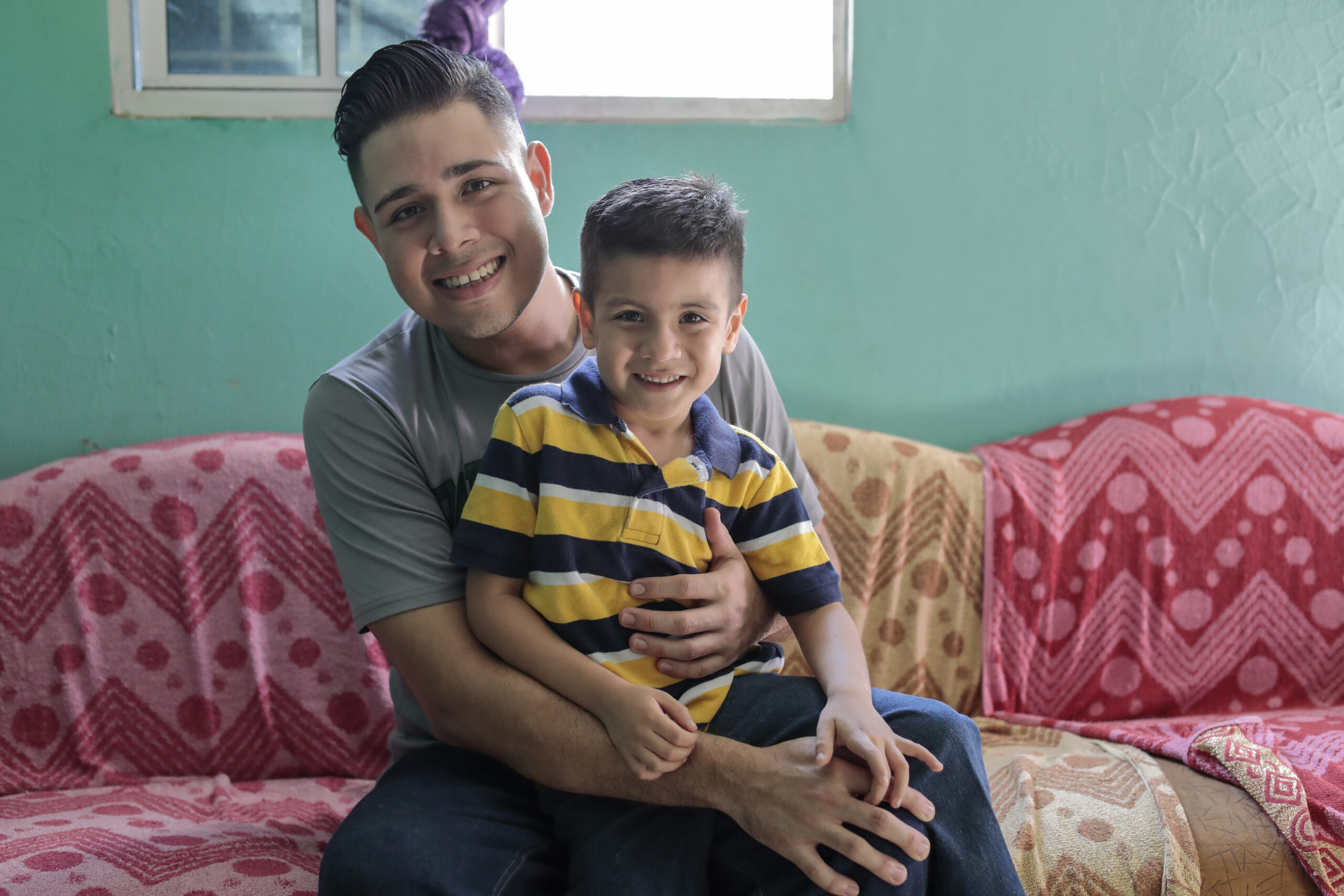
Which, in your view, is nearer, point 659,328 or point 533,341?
point 659,328

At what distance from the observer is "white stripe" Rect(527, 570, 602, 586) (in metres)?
1.10

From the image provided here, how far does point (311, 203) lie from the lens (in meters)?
2.08

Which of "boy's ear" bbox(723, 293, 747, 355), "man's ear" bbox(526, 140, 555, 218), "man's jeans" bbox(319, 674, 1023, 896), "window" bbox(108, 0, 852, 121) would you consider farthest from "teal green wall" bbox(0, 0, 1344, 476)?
"man's jeans" bbox(319, 674, 1023, 896)

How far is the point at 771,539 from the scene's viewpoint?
1202mm

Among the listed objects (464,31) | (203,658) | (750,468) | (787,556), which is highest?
(464,31)

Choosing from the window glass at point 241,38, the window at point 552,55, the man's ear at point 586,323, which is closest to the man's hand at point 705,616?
the man's ear at point 586,323

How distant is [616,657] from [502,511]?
8.5 inches

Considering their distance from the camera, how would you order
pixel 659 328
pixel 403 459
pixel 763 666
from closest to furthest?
pixel 659 328, pixel 763 666, pixel 403 459

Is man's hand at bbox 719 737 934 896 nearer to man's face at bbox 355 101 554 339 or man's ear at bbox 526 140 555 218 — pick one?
man's face at bbox 355 101 554 339

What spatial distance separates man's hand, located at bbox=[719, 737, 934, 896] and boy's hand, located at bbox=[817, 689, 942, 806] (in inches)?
0.7

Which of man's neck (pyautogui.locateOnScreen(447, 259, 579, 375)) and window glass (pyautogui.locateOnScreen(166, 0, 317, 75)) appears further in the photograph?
window glass (pyautogui.locateOnScreen(166, 0, 317, 75))

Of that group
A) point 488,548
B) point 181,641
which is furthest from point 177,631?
point 488,548

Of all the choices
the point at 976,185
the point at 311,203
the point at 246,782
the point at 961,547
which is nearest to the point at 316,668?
the point at 246,782

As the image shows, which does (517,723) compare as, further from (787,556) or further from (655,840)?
(787,556)
